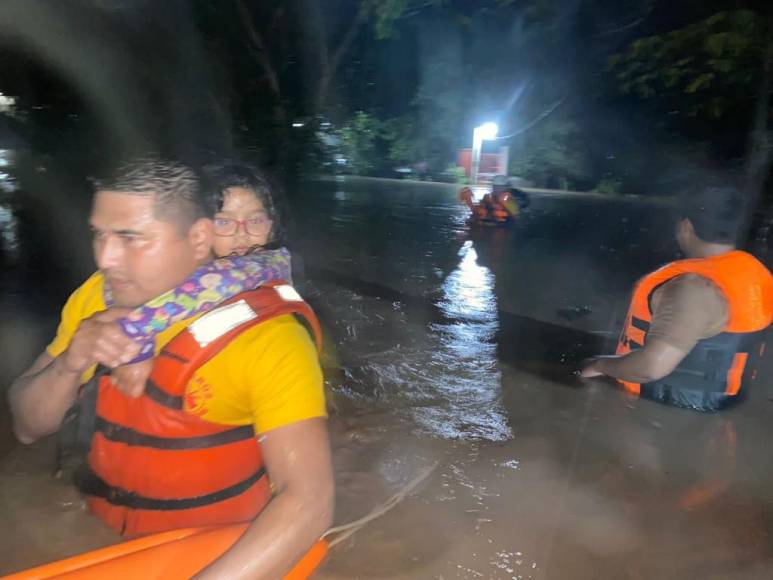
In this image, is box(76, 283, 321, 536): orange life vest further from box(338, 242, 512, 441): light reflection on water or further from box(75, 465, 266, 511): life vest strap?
box(338, 242, 512, 441): light reflection on water

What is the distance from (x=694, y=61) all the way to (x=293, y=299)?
363 inches

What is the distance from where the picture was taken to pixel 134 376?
5.71 ft

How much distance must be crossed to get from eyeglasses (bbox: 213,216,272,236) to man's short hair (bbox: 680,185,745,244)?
2388 mm

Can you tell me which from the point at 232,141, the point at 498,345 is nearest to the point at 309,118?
the point at 232,141

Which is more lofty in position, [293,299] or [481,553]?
[293,299]

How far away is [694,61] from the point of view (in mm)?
8891

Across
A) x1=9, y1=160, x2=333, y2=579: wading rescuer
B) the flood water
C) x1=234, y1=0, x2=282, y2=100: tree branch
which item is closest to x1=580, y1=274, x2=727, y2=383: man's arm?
the flood water

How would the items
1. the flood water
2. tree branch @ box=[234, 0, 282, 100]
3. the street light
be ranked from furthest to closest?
the street light → tree branch @ box=[234, 0, 282, 100] → the flood water

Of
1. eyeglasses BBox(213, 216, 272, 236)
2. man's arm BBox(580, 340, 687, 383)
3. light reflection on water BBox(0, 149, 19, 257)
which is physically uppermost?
eyeglasses BBox(213, 216, 272, 236)

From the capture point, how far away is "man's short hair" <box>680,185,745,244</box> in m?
3.29

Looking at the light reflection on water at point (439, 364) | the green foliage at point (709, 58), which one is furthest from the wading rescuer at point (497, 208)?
the light reflection on water at point (439, 364)

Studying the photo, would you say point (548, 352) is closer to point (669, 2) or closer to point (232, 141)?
point (232, 141)

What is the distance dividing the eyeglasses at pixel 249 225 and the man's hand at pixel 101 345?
791mm

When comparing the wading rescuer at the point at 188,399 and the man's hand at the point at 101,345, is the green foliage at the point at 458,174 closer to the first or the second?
the wading rescuer at the point at 188,399
